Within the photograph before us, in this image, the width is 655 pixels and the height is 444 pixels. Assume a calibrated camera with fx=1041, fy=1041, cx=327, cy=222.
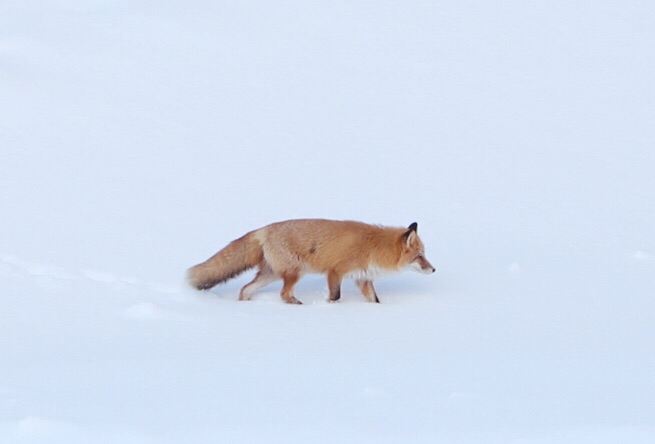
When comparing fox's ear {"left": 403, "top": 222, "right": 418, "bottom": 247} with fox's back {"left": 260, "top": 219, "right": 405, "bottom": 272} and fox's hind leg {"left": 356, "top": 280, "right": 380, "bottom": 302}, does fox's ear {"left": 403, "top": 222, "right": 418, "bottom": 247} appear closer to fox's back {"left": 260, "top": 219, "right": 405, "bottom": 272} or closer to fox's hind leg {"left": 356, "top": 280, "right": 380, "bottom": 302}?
fox's back {"left": 260, "top": 219, "right": 405, "bottom": 272}

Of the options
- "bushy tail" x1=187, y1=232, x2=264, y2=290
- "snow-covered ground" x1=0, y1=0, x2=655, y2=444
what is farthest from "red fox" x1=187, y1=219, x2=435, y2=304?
"snow-covered ground" x1=0, y1=0, x2=655, y2=444

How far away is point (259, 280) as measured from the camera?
28.0ft

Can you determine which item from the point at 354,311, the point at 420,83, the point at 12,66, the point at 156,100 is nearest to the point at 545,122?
the point at 420,83

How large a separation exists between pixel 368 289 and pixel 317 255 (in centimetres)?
52

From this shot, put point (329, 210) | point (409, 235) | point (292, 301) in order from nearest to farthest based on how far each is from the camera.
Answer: point (292, 301) < point (409, 235) < point (329, 210)

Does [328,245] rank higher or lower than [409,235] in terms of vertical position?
lower

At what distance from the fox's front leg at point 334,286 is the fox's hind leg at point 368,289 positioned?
260 millimetres

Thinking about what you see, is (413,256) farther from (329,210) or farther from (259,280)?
(329,210)

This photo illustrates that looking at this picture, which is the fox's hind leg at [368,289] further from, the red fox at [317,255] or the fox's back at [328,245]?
the fox's back at [328,245]

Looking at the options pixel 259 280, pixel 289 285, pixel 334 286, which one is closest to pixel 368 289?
pixel 334 286

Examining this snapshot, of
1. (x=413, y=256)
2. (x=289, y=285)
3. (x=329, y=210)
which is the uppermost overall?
(x=329, y=210)

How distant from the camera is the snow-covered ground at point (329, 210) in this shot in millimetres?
5695

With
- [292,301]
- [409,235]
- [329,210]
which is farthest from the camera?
[329,210]

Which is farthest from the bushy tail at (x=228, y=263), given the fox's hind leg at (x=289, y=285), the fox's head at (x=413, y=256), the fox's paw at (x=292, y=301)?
the fox's head at (x=413, y=256)
